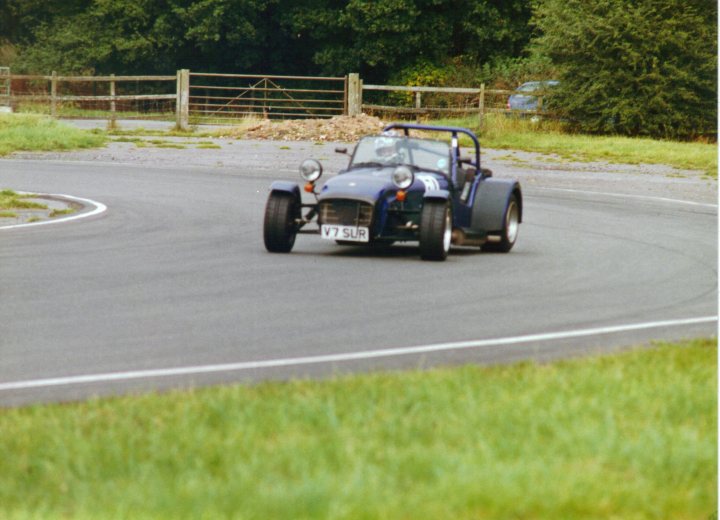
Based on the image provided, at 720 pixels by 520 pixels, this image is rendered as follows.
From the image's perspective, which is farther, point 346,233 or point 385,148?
point 385,148

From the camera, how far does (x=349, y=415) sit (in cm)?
654

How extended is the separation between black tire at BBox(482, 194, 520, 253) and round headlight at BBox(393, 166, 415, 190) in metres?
1.58

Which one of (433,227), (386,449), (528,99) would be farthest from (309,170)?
(528,99)

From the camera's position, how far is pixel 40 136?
3466 cm

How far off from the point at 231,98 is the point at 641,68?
1578 centimetres

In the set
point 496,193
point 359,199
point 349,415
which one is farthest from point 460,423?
point 496,193

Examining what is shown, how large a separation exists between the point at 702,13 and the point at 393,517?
40113 millimetres

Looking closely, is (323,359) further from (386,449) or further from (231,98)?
(231,98)

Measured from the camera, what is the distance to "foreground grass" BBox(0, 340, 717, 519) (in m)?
5.08

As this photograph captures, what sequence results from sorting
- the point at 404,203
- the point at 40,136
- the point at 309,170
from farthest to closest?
the point at 40,136, the point at 309,170, the point at 404,203

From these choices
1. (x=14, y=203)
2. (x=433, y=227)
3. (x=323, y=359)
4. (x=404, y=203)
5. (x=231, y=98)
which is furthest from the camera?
(x=231, y=98)

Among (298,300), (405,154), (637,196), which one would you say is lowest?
(637,196)

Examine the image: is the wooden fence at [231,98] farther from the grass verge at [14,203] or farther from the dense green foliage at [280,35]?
the grass verge at [14,203]

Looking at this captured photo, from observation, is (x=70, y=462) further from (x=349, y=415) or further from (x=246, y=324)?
(x=246, y=324)
